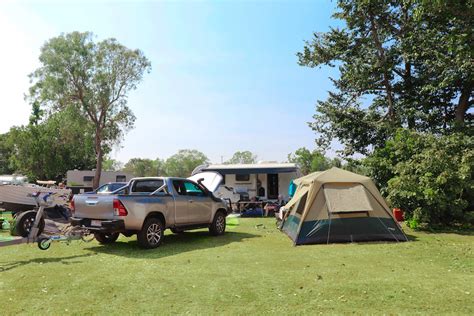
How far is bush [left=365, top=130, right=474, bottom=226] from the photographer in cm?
1201

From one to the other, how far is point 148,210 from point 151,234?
0.56 metres

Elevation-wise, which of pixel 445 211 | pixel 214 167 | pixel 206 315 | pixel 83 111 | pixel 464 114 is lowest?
pixel 206 315

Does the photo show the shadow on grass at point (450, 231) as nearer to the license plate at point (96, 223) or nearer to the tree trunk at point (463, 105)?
the tree trunk at point (463, 105)

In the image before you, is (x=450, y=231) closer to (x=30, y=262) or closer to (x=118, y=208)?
(x=118, y=208)

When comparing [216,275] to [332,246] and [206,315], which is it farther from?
[332,246]

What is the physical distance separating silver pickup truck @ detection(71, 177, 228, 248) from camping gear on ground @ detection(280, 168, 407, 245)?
2452 millimetres

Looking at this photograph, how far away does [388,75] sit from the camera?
18.8m

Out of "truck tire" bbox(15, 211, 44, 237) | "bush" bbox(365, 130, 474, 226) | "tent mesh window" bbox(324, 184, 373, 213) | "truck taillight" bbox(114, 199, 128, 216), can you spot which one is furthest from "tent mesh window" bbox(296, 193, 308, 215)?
"truck tire" bbox(15, 211, 44, 237)

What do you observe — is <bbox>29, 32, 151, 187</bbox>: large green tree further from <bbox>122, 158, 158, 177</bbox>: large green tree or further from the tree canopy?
the tree canopy

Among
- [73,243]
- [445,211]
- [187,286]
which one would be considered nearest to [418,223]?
[445,211]

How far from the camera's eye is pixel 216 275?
6.27 metres

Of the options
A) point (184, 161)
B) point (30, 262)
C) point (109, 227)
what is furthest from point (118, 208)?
point (184, 161)

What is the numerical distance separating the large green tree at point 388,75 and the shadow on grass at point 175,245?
10.7m

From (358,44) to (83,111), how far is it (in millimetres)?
21403
